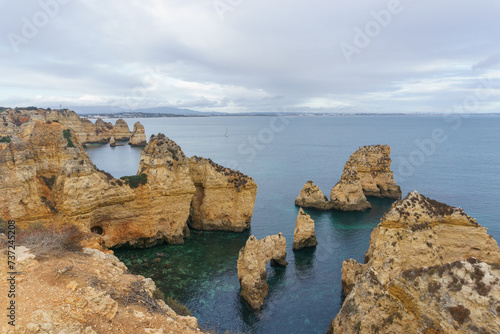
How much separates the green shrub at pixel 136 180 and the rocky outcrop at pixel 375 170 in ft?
122

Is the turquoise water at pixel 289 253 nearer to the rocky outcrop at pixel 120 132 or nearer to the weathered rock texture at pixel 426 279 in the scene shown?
the weathered rock texture at pixel 426 279

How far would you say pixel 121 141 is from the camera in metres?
138

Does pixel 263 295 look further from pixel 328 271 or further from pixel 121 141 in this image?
pixel 121 141

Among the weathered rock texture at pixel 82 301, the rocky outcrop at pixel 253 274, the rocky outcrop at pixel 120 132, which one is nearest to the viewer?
the weathered rock texture at pixel 82 301

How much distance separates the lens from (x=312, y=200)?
49469 millimetres

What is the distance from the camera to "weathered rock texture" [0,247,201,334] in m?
9.43

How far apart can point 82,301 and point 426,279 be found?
13.5 m

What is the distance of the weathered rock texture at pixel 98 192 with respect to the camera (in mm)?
25812

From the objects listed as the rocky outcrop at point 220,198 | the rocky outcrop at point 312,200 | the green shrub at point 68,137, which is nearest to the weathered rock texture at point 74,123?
the green shrub at point 68,137

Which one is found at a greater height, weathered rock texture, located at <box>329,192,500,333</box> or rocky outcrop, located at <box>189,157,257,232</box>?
weathered rock texture, located at <box>329,192,500,333</box>

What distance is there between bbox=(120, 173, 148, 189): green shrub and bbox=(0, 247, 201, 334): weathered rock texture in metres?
19.0

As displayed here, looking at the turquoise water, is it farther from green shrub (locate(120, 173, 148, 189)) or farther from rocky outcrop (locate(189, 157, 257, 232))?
green shrub (locate(120, 173, 148, 189))

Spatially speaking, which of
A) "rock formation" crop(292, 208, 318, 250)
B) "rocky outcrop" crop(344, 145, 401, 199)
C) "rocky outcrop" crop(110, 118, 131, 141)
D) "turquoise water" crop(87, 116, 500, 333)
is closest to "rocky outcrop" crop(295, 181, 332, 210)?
"turquoise water" crop(87, 116, 500, 333)

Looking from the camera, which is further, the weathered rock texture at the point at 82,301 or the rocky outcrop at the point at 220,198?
the rocky outcrop at the point at 220,198
